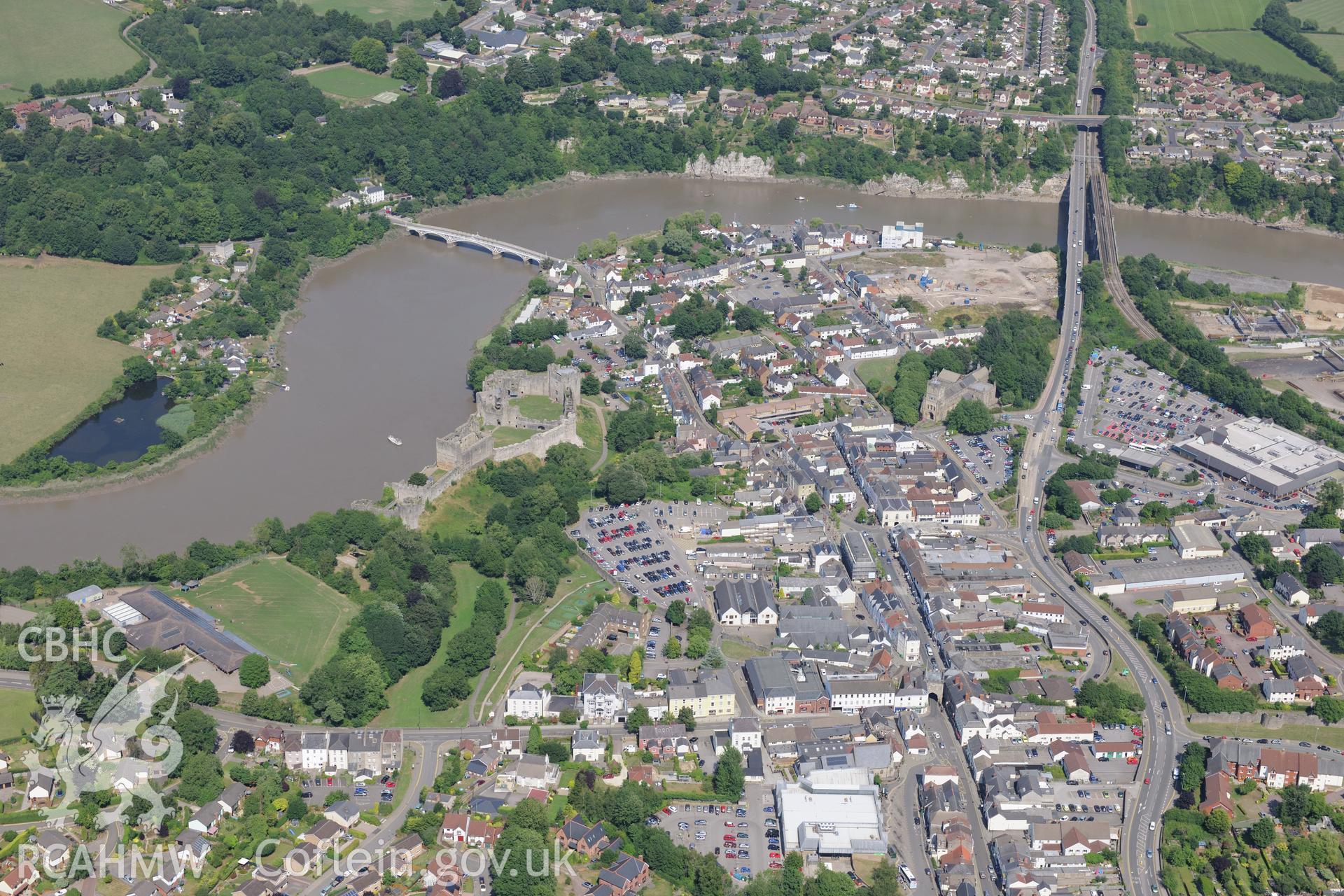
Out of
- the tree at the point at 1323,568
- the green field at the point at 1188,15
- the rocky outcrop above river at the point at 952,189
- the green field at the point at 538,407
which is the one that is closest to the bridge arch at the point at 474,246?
the green field at the point at 538,407

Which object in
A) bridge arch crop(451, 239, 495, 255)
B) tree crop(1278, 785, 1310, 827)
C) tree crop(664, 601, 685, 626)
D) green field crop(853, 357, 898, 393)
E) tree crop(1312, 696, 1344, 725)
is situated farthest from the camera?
bridge arch crop(451, 239, 495, 255)

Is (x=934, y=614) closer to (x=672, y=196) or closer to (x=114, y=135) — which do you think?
(x=672, y=196)

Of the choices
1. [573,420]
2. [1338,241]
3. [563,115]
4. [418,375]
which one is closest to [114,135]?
[563,115]

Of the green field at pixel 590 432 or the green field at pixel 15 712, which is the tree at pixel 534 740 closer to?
the green field at pixel 15 712

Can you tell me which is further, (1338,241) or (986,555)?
(1338,241)

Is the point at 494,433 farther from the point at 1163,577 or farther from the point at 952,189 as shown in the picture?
the point at 952,189

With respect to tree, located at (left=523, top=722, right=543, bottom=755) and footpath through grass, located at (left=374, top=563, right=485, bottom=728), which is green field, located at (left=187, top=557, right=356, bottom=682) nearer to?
footpath through grass, located at (left=374, top=563, right=485, bottom=728)

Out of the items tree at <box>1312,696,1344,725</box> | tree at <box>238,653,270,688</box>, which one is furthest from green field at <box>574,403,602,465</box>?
tree at <box>1312,696,1344,725</box>
